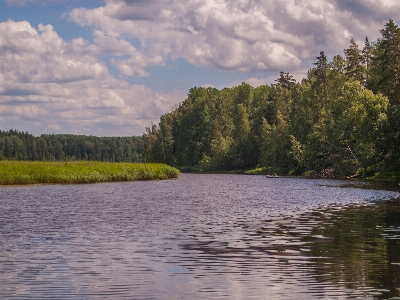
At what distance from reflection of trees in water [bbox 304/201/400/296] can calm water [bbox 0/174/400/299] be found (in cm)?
4

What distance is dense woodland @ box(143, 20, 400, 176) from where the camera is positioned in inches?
3243

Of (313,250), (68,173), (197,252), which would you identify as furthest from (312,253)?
(68,173)

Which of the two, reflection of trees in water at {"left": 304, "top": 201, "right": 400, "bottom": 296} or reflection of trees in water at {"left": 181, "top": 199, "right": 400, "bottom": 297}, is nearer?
reflection of trees in water at {"left": 181, "top": 199, "right": 400, "bottom": 297}

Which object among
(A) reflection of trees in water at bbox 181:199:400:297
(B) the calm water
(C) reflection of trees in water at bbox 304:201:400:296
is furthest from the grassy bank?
(A) reflection of trees in water at bbox 181:199:400:297

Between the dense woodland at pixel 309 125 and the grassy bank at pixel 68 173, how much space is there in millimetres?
32688

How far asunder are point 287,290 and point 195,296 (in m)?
2.25

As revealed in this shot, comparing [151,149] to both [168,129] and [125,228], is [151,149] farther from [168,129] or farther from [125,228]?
[125,228]

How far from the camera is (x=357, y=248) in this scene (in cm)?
2080

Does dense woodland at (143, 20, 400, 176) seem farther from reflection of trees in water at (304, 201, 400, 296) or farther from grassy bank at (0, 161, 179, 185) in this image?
reflection of trees in water at (304, 201, 400, 296)

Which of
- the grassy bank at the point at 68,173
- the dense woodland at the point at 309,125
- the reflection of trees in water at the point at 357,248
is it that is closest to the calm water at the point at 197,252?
the reflection of trees in water at the point at 357,248

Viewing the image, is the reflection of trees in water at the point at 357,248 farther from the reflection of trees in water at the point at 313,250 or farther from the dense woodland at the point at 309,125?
the dense woodland at the point at 309,125

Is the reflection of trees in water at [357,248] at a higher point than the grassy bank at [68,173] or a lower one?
lower

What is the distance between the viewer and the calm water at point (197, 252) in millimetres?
13953

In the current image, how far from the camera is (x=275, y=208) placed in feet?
129
